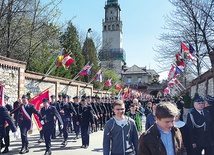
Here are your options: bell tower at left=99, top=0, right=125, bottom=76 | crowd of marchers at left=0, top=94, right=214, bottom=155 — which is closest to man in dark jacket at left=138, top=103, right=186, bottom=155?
crowd of marchers at left=0, top=94, right=214, bottom=155

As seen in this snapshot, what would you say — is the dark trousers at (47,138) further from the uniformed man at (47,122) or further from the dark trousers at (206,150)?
the dark trousers at (206,150)

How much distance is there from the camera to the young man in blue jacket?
4727mm

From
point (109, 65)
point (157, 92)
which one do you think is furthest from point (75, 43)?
point (157, 92)

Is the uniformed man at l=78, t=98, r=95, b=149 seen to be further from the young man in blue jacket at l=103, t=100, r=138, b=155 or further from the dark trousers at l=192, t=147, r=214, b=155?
the young man in blue jacket at l=103, t=100, r=138, b=155

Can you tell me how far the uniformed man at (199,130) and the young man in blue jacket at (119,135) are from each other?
2.03m

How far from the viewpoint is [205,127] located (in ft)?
20.7

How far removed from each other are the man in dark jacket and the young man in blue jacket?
70.7 inches

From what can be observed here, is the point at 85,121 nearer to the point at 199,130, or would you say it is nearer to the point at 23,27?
the point at 199,130

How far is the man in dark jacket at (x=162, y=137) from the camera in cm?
285

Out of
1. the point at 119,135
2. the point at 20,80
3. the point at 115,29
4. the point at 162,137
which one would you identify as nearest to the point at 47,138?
the point at 119,135

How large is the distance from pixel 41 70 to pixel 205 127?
2026 centimetres

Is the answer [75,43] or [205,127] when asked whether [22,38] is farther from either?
[205,127]

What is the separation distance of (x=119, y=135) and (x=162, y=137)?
72.8 inches

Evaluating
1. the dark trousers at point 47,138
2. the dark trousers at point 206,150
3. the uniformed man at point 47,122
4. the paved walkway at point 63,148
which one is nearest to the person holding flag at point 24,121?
the uniformed man at point 47,122
